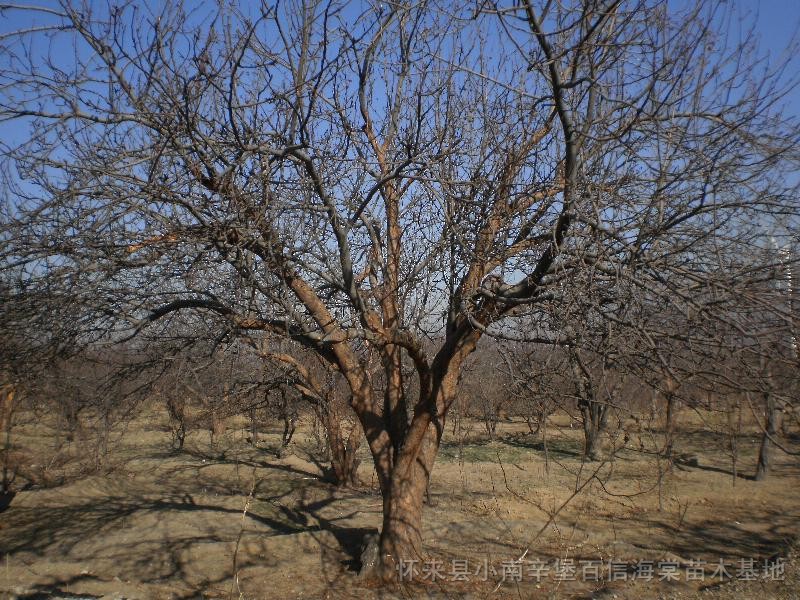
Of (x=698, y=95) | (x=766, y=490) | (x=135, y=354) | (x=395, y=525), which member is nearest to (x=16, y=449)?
(x=135, y=354)

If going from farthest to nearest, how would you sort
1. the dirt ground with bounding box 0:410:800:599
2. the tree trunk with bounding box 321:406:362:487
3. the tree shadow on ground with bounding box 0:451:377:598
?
the tree trunk with bounding box 321:406:362:487 < the tree shadow on ground with bounding box 0:451:377:598 < the dirt ground with bounding box 0:410:800:599

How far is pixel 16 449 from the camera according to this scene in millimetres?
14734

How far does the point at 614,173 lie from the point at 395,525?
3.81 meters

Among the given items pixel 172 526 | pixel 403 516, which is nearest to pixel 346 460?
pixel 172 526

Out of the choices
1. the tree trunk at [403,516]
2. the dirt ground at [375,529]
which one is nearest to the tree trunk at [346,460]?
the dirt ground at [375,529]

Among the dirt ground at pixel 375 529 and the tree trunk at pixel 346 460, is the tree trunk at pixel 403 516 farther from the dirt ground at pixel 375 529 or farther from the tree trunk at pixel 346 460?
the tree trunk at pixel 346 460

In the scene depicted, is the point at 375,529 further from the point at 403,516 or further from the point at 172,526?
the point at 172,526

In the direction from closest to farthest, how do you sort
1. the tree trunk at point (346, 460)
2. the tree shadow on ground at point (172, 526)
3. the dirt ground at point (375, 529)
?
the dirt ground at point (375, 529) → the tree shadow on ground at point (172, 526) → the tree trunk at point (346, 460)

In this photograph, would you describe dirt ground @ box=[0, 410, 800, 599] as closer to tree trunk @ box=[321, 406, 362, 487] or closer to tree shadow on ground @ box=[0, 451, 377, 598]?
tree shadow on ground @ box=[0, 451, 377, 598]

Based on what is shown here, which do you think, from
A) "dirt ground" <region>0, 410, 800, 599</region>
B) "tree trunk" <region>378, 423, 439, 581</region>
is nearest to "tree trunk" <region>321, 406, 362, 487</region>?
"dirt ground" <region>0, 410, 800, 599</region>

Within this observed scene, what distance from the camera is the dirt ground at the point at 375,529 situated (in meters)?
5.91

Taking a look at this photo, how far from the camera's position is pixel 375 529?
7176 mm

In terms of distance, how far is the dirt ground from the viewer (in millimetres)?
5914

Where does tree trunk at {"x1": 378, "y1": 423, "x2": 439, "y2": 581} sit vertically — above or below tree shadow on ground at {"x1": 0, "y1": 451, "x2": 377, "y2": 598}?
above
